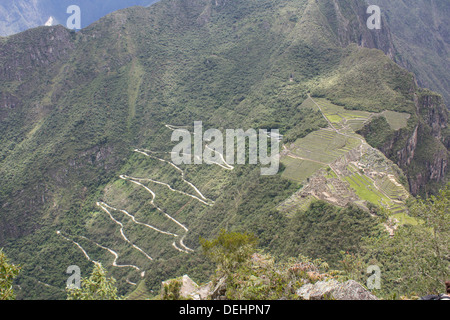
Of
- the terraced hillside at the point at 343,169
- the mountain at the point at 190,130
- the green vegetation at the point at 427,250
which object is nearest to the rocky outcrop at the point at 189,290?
the green vegetation at the point at 427,250

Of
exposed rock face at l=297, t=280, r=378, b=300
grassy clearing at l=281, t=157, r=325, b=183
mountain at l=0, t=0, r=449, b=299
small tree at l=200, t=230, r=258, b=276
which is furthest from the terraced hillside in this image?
exposed rock face at l=297, t=280, r=378, b=300

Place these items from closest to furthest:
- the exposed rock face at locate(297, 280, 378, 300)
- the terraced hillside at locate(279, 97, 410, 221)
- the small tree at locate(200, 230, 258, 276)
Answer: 1. the exposed rock face at locate(297, 280, 378, 300)
2. the small tree at locate(200, 230, 258, 276)
3. the terraced hillside at locate(279, 97, 410, 221)

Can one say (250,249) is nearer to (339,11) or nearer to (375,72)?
(375,72)

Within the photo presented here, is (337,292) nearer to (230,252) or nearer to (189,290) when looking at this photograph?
(230,252)

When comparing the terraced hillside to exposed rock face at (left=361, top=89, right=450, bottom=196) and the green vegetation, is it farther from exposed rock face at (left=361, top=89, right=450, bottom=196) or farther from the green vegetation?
the green vegetation
